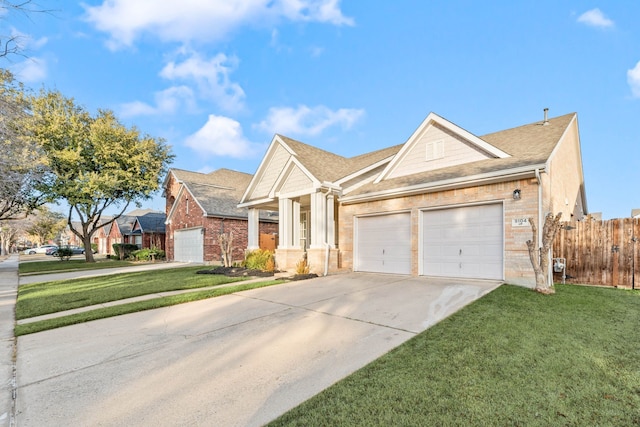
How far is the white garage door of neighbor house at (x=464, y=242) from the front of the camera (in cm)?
880

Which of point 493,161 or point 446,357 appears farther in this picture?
point 493,161

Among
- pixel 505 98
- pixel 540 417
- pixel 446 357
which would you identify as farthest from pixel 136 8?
pixel 505 98

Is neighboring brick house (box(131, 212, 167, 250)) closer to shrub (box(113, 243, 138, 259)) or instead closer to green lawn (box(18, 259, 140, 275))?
shrub (box(113, 243, 138, 259))

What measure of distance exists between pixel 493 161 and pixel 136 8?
34.8 ft

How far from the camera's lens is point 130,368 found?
13.1ft

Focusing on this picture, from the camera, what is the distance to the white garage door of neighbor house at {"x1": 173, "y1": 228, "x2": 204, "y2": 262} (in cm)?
2083

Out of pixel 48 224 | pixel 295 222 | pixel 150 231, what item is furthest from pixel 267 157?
pixel 48 224

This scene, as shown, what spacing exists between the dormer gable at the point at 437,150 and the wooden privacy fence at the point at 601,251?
10.1ft

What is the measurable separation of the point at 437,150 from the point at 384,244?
4000mm

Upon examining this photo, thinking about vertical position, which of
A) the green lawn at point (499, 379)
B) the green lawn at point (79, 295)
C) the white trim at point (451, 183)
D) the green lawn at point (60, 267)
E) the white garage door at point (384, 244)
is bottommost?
the green lawn at point (60, 267)

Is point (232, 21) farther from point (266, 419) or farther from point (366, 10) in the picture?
point (266, 419)

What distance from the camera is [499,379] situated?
3314mm

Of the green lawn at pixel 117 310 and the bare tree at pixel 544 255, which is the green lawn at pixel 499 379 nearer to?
the bare tree at pixel 544 255

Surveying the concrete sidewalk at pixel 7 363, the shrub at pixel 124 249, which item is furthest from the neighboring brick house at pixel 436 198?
the shrub at pixel 124 249
